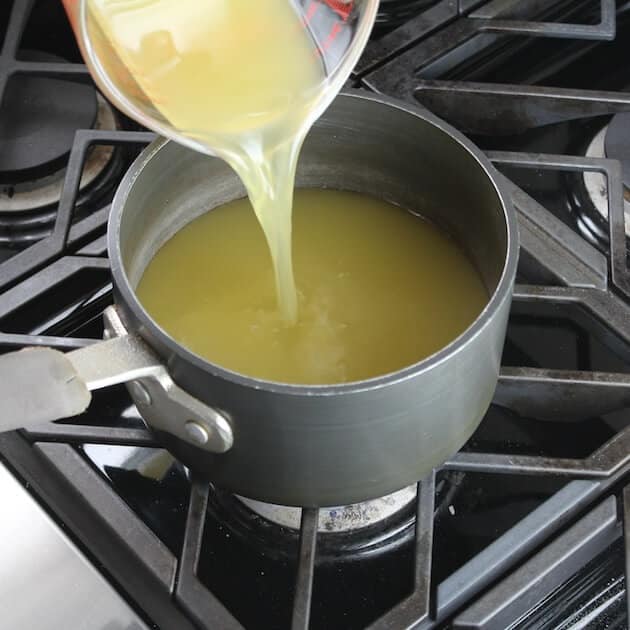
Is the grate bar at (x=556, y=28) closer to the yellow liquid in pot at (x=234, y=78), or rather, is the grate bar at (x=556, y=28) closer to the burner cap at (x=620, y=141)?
the burner cap at (x=620, y=141)

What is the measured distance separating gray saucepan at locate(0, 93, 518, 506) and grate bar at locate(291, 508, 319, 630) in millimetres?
20

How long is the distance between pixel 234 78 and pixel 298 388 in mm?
266

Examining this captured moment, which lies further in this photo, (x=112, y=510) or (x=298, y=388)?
(x=112, y=510)

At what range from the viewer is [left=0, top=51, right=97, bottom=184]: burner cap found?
2.77ft

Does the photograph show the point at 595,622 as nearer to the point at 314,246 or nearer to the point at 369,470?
the point at 369,470

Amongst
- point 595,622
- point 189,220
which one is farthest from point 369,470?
point 189,220

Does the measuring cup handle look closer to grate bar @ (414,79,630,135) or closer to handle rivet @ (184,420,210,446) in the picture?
handle rivet @ (184,420,210,446)

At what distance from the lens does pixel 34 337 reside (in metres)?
0.71

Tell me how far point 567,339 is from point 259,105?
0.29 meters

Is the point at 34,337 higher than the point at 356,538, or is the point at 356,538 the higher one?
the point at 34,337

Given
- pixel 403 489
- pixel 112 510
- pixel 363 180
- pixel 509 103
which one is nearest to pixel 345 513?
pixel 403 489

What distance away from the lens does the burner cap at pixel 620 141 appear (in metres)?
0.84

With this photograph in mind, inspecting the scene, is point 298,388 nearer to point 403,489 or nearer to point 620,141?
point 403,489

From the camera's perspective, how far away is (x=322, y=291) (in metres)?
0.77
